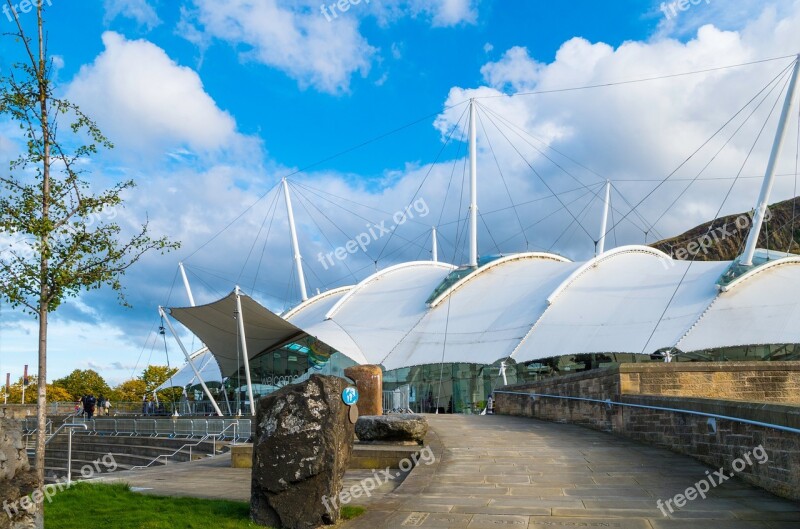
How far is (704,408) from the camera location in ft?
32.2

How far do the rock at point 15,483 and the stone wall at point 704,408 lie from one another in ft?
24.0

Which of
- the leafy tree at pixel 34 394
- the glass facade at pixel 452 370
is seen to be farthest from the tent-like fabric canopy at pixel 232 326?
the leafy tree at pixel 34 394

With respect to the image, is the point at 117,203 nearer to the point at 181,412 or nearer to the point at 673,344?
the point at 673,344

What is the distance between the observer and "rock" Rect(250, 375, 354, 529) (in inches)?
262

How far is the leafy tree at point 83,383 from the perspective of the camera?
76375 mm

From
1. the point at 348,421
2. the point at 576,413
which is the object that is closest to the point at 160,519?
the point at 348,421

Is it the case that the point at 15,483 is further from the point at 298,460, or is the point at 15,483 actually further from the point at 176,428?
the point at 176,428

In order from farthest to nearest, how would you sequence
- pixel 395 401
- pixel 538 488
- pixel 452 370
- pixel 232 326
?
pixel 232 326 → pixel 452 370 → pixel 395 401 → pixel 538 488

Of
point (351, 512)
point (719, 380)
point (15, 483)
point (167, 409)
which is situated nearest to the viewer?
point (15, 483)

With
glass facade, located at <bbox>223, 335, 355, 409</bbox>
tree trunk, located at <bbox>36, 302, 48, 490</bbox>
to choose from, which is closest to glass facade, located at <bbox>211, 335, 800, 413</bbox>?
glass facade, located at <bbox>223, 335, 355, 409</bbox>
